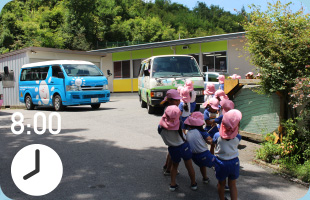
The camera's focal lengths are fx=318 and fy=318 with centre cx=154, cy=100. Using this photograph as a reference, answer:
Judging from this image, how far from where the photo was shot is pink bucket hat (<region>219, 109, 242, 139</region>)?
392cm

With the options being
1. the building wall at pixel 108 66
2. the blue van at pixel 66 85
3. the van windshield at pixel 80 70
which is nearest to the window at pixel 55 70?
the blue van at pixel 66 85

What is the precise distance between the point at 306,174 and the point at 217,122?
1.66 meters

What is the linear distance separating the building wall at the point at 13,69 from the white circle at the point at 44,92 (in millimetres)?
5267

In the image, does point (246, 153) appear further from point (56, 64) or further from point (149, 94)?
point (56, 64)

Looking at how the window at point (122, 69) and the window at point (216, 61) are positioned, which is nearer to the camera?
the window at point (216, 61)

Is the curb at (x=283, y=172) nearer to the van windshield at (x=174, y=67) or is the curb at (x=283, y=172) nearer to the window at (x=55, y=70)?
the van windshield at (x=174, y=67)

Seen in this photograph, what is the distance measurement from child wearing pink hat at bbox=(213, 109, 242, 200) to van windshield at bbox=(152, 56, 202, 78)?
25.9 ft

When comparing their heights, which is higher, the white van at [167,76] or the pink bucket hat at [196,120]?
the white van at [167,76]

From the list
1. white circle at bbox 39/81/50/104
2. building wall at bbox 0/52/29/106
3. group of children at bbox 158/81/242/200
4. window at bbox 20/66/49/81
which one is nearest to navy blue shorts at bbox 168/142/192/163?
group of children at bbox 158/81/242/200

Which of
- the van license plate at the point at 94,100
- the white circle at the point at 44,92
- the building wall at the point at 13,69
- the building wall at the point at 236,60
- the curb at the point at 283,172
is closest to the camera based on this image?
the curb at the point at 283,172

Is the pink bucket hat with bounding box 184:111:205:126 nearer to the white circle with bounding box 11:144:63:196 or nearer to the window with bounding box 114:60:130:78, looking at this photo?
the white circle with bounding box 11:144:63:196

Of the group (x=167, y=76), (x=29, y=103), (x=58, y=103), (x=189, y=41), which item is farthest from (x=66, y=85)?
(x=189, y=41)

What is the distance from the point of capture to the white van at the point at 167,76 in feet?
37.6

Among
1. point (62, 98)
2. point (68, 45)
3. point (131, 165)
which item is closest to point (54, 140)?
point (131, 165)
